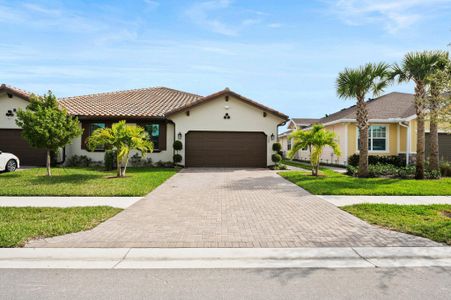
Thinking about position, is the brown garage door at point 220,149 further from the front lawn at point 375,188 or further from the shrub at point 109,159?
the front lawn at point 375,188

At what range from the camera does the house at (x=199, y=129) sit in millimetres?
19719

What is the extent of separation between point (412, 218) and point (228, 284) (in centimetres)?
555

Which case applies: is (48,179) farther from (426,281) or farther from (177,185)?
(426,281)

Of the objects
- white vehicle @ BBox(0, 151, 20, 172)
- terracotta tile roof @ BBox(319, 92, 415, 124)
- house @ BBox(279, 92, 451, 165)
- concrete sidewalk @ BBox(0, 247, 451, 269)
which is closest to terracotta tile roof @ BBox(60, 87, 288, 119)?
house @ BBox(279, 92, 451, 165)

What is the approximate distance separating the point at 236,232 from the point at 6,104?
2051cm

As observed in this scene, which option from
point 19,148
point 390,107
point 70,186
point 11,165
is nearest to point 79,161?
point 19,148

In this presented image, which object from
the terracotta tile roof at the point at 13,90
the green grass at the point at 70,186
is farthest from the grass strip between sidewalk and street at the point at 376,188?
the terracotta tile roof at the point at 13,90

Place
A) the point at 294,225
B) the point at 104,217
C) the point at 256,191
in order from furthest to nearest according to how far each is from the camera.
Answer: the point at 256,191 → the point at 104,217 → the point at 294,225

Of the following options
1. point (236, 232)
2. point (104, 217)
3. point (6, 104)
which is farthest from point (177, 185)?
point (6, 104)

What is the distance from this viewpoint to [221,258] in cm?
477

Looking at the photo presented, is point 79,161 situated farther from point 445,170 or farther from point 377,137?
point 445,170

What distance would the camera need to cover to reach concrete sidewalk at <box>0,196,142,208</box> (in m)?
8.46

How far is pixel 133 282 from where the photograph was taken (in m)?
3.90

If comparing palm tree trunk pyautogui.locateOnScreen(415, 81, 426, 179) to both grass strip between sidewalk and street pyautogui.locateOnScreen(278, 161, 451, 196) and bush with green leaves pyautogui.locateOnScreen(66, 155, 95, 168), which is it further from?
bush with green leaves pyautogui.locateOnScreen(66, 155, 95, 168)
